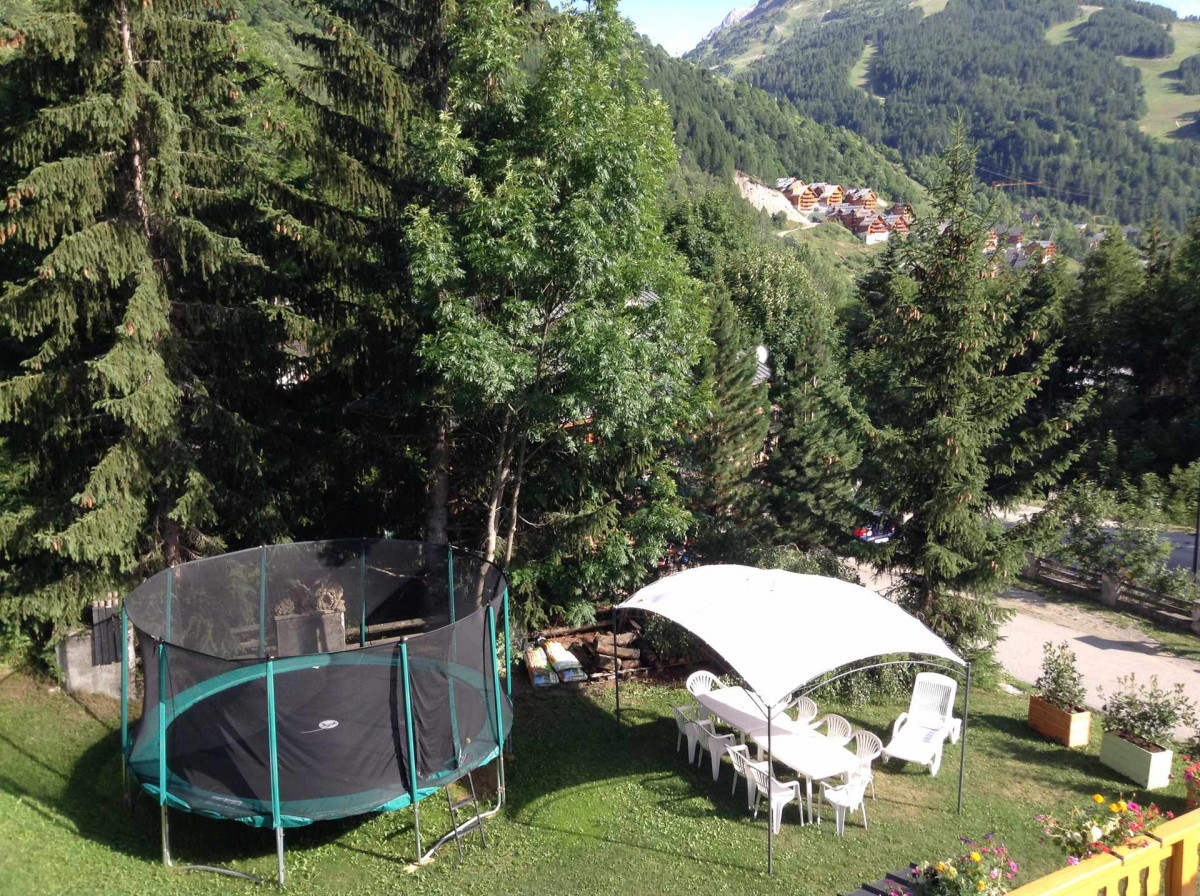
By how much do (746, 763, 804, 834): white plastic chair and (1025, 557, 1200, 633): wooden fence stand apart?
12.9m

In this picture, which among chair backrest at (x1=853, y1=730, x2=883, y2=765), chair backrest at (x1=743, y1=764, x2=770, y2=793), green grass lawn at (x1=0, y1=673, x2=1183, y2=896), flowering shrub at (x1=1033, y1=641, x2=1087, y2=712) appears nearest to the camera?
green grass lawn at (x1=0, y1=673, x2=1183, y2=896)

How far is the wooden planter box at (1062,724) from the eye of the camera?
11.0 metres

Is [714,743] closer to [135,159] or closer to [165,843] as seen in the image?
[165,843]

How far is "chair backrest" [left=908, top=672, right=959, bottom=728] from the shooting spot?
34.9 feet

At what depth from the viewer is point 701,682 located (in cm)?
1108

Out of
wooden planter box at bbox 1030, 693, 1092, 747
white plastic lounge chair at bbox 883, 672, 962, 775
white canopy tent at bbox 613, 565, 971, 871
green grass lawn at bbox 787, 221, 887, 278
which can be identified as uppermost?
green grass lawn at bbox 787, 221, 887, 278

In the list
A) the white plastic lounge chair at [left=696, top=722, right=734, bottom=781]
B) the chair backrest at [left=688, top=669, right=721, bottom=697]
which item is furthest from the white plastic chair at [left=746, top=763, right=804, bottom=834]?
the chair backrest at [left=688, top=669, right=721, bottom=697]

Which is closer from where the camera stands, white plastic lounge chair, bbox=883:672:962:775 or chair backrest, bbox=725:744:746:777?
chair backrest, bbox=725:744:746:777

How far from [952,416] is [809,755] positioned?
635 centimetres

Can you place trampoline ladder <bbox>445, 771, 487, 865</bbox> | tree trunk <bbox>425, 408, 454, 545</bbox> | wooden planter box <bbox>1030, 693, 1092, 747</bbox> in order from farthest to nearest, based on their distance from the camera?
1. tree trunk <bbox>425, 408, 454, 545</bbox>
2. wooden planter box <bbox>1030, 693, 1092, 747</bbox>
3. trampoline ladder <bbox>445, 771, 487, 865</bbox>

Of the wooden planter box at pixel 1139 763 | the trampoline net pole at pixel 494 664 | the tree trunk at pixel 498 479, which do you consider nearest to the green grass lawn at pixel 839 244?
the tree trunk at pixel 498 479

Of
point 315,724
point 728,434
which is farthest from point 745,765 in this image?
point 728,434

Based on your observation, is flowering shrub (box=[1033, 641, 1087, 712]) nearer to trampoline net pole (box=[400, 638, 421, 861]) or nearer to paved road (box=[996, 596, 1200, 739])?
paved road (box=[996, 596, 1200, 739])

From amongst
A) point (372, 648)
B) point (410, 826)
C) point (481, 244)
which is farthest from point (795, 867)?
point (481, 244)
